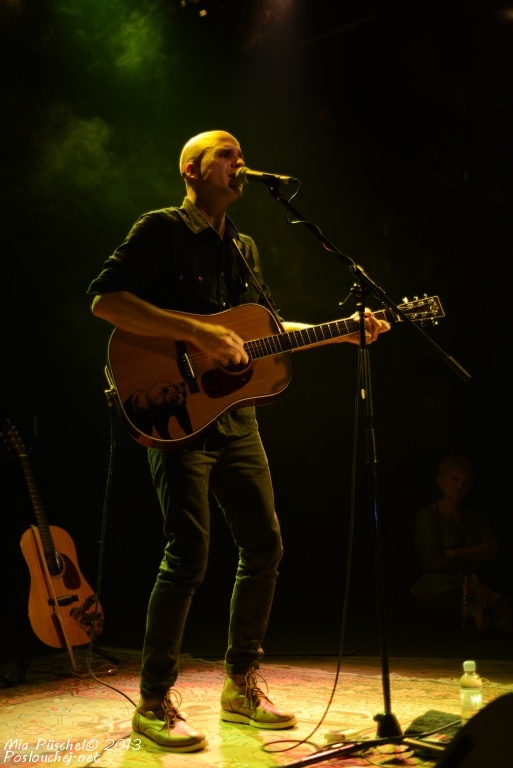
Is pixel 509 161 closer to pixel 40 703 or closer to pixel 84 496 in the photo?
pixel 84 496

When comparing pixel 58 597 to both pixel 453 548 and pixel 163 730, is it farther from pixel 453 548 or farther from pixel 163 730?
Result: pixel 453 548

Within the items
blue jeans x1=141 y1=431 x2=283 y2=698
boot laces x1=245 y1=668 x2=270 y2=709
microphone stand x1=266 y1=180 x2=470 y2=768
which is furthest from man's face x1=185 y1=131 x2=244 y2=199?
boot laces x1=245 y1=668 x2=270 y2=709

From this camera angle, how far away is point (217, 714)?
10.8 ft

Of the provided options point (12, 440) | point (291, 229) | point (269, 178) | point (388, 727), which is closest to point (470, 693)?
point (388, 727)

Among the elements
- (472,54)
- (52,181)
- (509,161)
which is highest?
(472,54)

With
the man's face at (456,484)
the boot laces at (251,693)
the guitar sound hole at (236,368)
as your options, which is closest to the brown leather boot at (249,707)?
the boot laces at (251,693)

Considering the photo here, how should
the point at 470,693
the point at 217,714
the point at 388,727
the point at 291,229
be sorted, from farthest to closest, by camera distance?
the point at 291,229
the point at 217,714
the point at 470,693
the point at 388,727

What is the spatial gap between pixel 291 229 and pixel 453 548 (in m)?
2.91

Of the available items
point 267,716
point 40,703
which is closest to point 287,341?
point 267,716

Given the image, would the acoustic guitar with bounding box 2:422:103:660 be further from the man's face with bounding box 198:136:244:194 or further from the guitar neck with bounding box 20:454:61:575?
the man's face with bounding box 198:136:244:194

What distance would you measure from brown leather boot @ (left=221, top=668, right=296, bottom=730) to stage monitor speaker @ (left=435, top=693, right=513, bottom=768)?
1.41 metres

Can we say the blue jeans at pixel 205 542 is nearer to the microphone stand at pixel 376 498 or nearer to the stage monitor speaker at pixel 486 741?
the microphone stand at pixel 376 498

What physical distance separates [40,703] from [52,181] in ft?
11.8

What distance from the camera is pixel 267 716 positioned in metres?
3.03
